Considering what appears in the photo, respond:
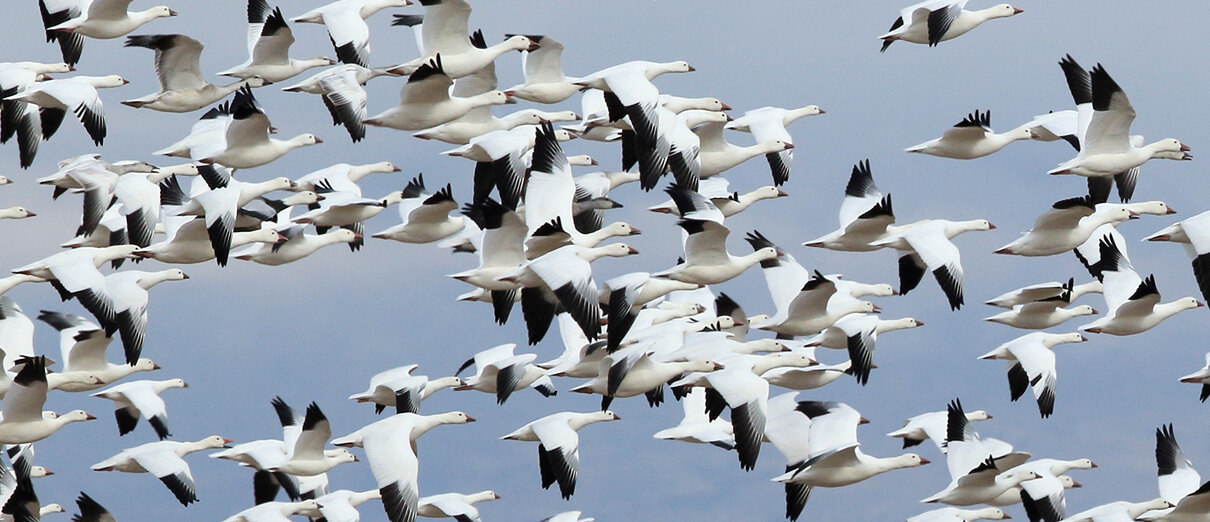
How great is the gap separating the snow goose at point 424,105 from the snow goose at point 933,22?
473cm

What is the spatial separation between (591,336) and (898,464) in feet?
14.3

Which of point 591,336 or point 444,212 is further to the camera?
point 444,212

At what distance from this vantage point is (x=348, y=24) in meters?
23.4

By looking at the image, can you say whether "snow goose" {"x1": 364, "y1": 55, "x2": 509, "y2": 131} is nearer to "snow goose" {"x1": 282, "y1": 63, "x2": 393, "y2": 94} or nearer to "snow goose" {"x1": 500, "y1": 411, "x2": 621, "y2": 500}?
"snow goose" {"x1": 282, "y1": 63, "x2": 393, "y2": 94}

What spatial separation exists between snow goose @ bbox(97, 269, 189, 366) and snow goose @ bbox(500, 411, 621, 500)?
3.90 m

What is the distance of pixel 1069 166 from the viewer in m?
22.7

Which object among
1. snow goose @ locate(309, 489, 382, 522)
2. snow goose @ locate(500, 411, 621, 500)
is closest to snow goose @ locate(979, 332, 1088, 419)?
snow goose @ locate(500, 411, 621, 500)

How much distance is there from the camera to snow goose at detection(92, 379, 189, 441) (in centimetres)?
2439

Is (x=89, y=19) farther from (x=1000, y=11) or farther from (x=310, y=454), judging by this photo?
(x=1000, y=11)

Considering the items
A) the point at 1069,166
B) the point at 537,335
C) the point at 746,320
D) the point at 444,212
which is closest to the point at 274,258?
the point at 444,212

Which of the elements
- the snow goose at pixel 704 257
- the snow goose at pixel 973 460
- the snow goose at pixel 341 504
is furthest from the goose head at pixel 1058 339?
the snow goose at pixel 341 504

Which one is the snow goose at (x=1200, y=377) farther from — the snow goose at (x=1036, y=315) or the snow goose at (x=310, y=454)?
the snow goose at (x=310, y=454)

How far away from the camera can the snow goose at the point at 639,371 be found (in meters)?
21.8

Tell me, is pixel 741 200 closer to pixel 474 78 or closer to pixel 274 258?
pixel 474 78
